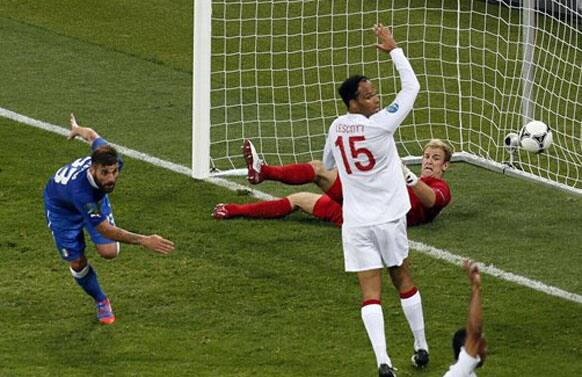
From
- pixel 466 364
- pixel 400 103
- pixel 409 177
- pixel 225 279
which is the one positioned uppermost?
pixel 400 103

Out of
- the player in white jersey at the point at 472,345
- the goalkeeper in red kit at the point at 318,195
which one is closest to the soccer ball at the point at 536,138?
the goalkeeper in red kit at the point at 318,195

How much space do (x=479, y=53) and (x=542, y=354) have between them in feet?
25.1

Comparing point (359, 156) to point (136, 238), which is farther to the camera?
point (136, 238)

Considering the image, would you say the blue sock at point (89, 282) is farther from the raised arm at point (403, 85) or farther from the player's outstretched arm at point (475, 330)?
the player's outstretched arm at point (475, 330)

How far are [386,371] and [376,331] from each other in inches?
11.3

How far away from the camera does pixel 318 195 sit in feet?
42.8

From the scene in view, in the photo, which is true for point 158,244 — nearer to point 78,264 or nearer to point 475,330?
point 78,264

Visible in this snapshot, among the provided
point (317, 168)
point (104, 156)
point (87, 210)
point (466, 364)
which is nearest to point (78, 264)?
point (87, 210)

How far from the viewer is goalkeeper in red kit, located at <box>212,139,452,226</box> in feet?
41.5

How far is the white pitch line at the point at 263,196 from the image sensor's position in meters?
11.4

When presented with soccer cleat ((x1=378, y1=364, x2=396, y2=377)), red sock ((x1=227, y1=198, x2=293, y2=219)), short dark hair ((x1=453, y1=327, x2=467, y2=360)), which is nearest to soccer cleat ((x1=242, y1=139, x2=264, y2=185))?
red sock ((x1=227, y1=198, x2=293, y2=219))

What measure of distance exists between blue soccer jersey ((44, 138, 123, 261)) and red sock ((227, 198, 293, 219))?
2.27 m

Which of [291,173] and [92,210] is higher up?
[92,210]

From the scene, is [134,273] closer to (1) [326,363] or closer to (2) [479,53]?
(1) [326,363]
